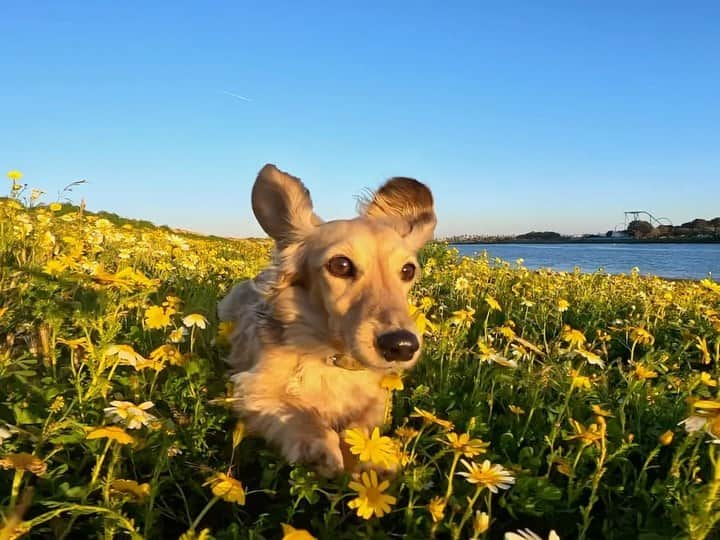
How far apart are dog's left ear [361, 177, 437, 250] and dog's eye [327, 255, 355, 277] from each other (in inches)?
29.8

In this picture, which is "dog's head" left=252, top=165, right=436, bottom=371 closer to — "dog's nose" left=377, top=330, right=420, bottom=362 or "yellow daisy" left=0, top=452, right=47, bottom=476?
"dog's nose" left=377, top=330, right=420, bottom=362

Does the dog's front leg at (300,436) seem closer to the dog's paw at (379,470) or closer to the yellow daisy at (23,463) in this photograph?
the dog's paw at (379,470)

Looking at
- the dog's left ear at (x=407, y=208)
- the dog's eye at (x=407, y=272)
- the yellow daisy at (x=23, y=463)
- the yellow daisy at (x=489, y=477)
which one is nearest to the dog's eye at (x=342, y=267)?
the dog's eye at (x=407, y=272)

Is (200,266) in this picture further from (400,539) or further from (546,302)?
(400,539)

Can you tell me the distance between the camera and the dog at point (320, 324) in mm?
2141

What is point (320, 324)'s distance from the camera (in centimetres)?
263

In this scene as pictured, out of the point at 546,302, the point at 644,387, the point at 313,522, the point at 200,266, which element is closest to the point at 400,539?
the point at 313,522

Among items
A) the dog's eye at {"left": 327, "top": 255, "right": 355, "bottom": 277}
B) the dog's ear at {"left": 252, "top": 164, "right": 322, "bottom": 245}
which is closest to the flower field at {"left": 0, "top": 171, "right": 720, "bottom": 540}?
the dog's eye at {"left": 327, "top": 255, "right": 355, "bottom": 277}

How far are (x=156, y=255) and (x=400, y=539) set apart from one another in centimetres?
424

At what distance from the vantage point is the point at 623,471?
1801 mm

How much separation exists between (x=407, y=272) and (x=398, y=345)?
704 millimetres

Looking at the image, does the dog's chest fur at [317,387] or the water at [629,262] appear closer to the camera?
the dog's chest fur at [317,387]

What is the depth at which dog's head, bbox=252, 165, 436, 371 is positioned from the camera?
2184mm

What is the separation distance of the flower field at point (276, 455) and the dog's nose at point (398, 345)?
0.47 ft
